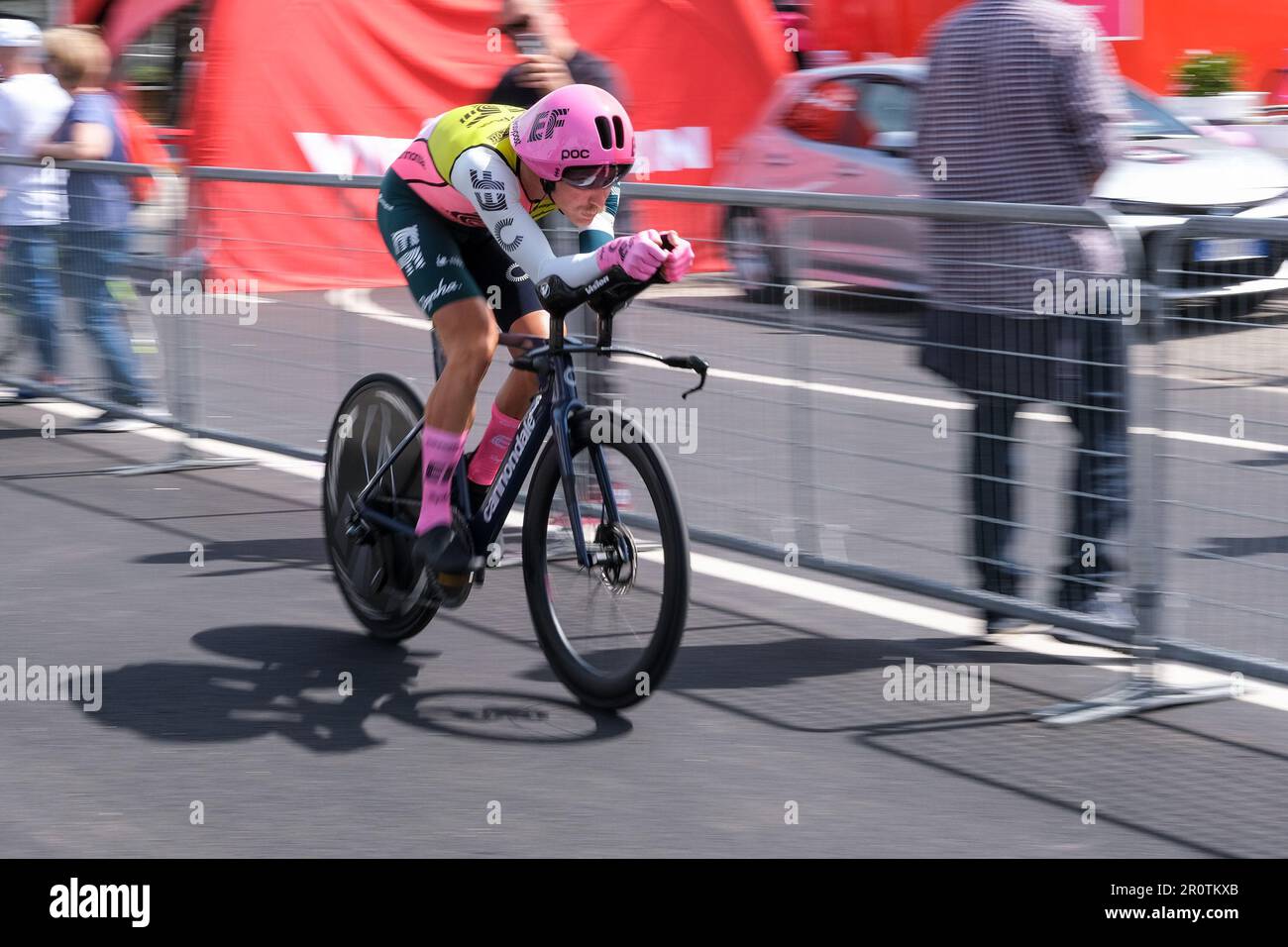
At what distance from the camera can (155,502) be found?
808 cm

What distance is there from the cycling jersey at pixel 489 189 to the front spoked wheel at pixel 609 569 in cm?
46

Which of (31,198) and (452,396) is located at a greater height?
(31,198)

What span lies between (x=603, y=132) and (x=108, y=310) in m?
5.27

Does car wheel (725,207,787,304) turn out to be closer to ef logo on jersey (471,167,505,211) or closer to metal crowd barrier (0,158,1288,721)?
metal crowd barrier (0,158,1288,721)

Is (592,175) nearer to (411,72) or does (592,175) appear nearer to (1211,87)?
(411,72)

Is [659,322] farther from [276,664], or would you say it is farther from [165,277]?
[165,277]

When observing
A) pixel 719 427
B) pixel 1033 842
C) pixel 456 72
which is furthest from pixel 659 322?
pixel 456 72

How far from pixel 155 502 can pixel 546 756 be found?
12.6 feet

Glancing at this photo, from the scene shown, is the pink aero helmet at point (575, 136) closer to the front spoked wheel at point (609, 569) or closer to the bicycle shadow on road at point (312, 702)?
the front spoked wheel at point (609, 569)
